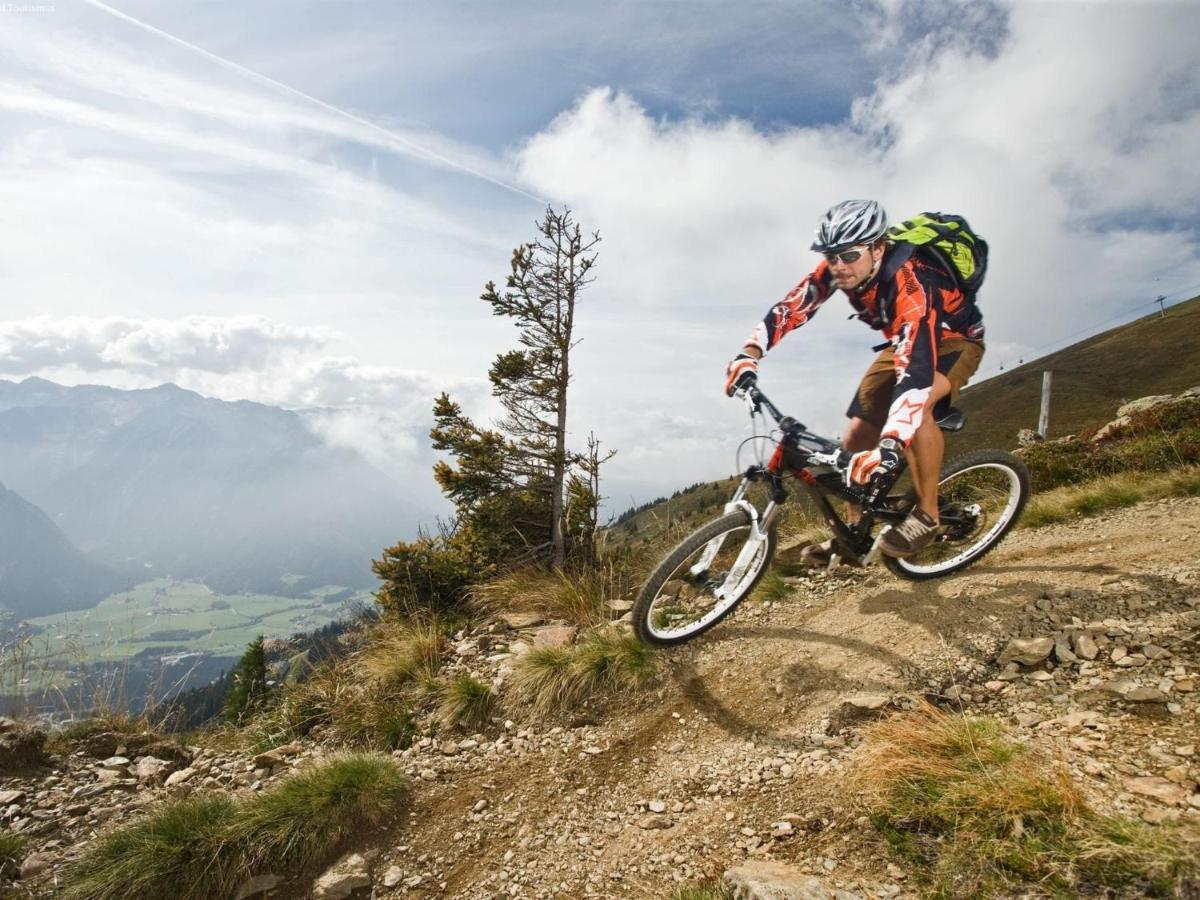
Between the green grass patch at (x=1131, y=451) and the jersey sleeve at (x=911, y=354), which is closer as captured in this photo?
the jersey sleeve at (x=911, y=354)

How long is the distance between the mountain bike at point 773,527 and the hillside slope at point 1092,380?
217 feet

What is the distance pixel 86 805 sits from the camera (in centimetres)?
457

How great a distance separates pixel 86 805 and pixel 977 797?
628 centimetres

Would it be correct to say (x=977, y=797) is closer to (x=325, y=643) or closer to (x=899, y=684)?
(x=899, y=684)

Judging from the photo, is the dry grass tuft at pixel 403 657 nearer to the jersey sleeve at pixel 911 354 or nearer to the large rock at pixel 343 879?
the large rock at pixel 343 879

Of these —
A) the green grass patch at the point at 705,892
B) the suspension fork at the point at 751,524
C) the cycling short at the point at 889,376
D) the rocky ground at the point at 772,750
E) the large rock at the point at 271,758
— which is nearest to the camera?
the green grass patch at the point at 705,892

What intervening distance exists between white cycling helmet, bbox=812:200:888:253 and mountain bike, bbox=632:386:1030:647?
129 centimetres

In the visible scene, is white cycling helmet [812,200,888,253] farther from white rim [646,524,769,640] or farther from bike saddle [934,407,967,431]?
white rim [646,524,769,640]

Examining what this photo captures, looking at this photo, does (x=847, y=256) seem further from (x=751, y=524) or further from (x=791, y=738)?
(x=791, y=738)

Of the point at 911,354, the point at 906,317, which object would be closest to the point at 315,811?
the point at 911,354

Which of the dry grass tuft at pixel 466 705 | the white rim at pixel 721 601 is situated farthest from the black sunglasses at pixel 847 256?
the dry grass tuft at pixel 466 705

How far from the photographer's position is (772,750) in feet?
13.1

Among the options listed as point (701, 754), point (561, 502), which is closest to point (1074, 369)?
point (561, 502)

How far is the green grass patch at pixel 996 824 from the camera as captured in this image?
2262 mm
